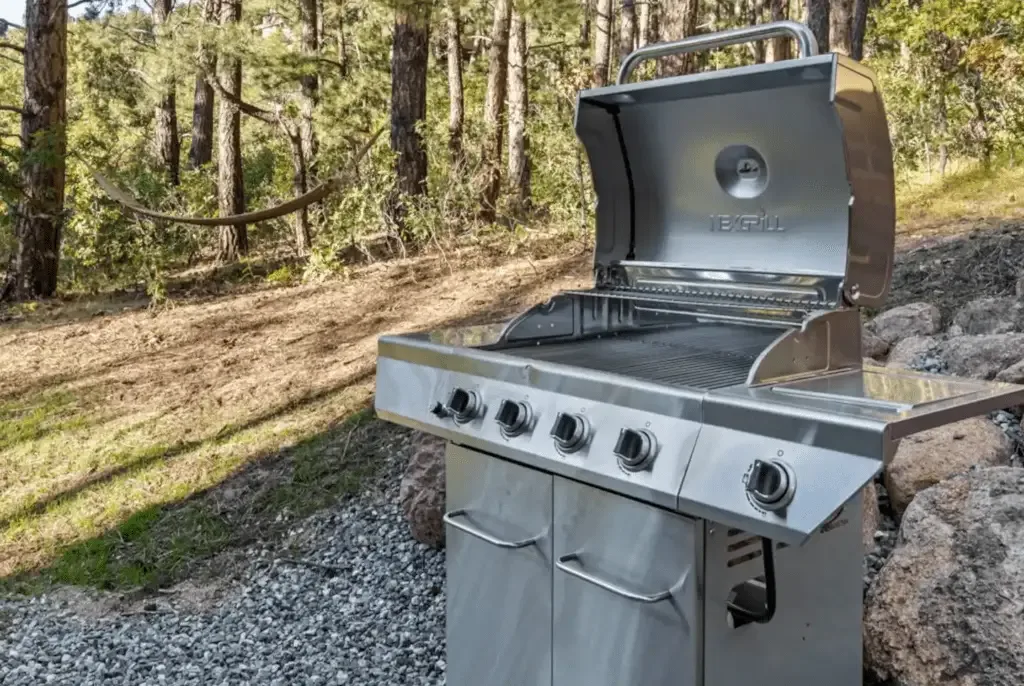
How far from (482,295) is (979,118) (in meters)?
6.35

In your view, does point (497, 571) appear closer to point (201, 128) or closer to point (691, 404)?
point (691, 404)

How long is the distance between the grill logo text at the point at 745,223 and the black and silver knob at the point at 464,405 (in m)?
0.73

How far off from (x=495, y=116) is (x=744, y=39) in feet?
27.7

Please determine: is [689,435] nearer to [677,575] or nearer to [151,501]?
[677,575]

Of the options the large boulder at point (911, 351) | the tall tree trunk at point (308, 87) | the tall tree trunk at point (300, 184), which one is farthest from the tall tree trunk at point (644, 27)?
the large boulder at point (911, 351)

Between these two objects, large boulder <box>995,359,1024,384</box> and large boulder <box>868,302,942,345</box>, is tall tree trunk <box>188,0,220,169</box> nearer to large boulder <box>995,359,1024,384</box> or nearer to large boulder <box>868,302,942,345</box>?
large boulder <box>868,302,942,345</box>

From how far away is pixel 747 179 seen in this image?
2318mm

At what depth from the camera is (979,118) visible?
10.2m

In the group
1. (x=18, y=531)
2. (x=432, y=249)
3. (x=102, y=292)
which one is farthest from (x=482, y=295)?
(x=102, y=292)

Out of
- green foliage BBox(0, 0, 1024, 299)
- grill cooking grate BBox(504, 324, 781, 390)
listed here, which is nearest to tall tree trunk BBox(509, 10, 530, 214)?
green foliage BBox(0, 0, 1024, 299)

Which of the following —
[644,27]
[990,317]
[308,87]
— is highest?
[644,27]

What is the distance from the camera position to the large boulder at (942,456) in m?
3.09

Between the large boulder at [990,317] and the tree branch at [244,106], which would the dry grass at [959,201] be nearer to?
the large boulder at [990,317]

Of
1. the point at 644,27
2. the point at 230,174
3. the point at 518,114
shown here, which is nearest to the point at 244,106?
the point at 230,174
